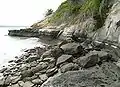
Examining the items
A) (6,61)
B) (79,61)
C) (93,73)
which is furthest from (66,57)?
(6,61)

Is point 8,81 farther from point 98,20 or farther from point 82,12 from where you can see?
point 82,12

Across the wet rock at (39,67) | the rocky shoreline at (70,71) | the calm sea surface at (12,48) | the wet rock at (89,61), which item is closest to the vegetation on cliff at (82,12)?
Answer: the rocky shoreline at (70,71)

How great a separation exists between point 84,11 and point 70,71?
9390 millimetres

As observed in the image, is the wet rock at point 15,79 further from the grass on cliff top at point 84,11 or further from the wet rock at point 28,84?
the grass on cliff top at point 84,11

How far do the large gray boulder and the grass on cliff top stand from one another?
18.4ft

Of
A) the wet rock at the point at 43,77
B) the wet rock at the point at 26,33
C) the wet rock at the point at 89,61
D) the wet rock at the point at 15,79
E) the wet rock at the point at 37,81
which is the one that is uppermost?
the wet rock at the point at 26,33

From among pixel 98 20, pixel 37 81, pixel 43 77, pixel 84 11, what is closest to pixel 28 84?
pixel 37 81

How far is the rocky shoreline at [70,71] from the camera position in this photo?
4.94 m

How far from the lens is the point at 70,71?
18.2ft

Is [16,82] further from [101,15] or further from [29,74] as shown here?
[101,15]

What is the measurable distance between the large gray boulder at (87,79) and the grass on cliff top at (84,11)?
18.4ft

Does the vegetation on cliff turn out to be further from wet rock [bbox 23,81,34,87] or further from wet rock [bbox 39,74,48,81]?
wet rock [bbox 23,81,34,87]

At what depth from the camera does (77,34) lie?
12.8m

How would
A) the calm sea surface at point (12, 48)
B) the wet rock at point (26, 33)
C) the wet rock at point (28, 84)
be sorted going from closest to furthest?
the wet rock at point (28, 84) → the calm sea surface at point (12, 48) → the wet rock at point (26, 33)
